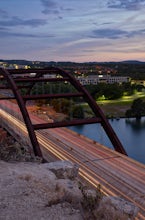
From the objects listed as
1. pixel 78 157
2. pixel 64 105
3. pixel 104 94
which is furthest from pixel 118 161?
pixel 104 94

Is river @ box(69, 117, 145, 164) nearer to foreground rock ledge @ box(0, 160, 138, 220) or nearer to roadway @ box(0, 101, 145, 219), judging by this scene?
roadway @ box(0, 101, 145, 219)

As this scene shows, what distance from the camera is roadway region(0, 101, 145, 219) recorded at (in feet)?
40.2

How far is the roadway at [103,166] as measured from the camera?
483 inches

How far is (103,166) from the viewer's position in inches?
612

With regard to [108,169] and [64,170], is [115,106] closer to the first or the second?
[108,169]

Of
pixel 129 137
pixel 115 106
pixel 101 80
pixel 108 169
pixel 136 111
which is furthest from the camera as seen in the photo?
pixel 101 80

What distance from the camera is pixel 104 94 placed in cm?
10631

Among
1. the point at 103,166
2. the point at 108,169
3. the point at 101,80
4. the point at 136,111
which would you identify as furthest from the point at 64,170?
the point at 101,80

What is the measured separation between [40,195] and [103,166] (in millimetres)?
6494

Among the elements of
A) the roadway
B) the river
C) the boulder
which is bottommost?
the river

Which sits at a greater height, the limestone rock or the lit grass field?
the limestone rock

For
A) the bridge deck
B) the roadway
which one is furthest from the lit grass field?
the bridge deck

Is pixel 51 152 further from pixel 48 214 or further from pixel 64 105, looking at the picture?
pixel 64 105

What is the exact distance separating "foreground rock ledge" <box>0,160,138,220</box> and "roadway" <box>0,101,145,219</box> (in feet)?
5.49
